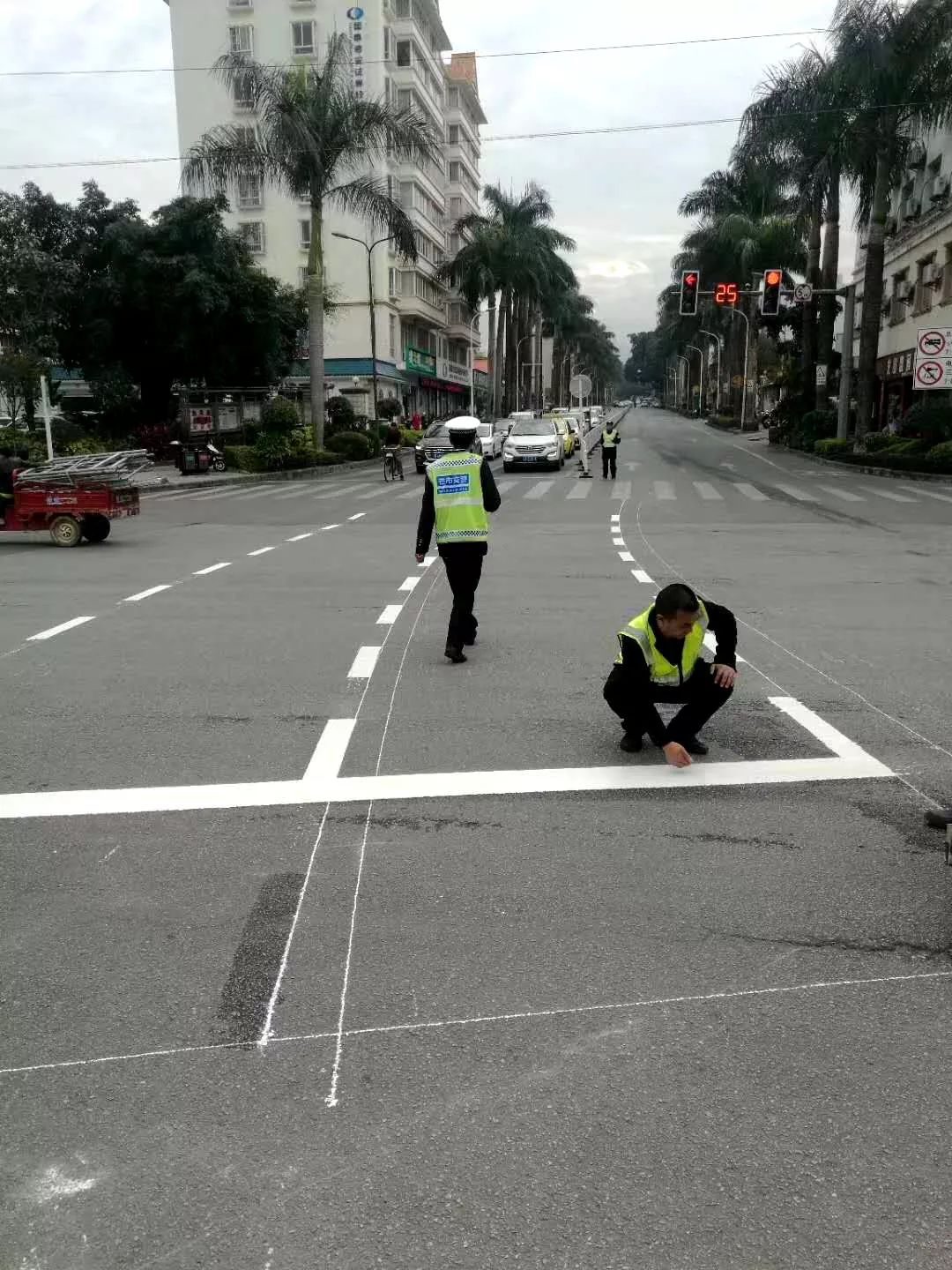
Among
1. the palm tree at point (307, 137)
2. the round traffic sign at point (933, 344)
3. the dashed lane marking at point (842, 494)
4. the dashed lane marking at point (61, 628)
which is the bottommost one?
the dashed lane marking at point (842, 494)

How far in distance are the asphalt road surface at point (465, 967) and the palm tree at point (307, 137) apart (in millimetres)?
29563

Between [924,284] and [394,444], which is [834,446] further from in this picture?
[394,444]

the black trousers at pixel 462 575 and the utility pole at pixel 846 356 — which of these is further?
the utility pole at pixel 846 356

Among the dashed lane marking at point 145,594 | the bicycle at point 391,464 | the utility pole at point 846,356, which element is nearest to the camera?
the dashed lane marking at point 145,594

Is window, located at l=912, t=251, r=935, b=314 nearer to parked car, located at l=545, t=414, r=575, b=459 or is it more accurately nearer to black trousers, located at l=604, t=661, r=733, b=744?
parked car, located at l=545, t=414, r=575, b=459

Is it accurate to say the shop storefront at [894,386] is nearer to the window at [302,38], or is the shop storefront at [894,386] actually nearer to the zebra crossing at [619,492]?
the zebra crossing at [619,492]

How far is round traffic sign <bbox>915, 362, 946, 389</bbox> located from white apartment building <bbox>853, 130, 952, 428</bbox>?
8.15m

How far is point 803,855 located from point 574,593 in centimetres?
695

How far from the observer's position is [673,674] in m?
5.43

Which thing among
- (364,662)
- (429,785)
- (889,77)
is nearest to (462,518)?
(364,662)

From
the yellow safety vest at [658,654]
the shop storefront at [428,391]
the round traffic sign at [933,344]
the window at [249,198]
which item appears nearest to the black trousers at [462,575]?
the yellow safety vest at [658,654]

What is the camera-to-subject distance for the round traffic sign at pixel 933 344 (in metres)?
29.5

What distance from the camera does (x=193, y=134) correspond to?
6169 cm

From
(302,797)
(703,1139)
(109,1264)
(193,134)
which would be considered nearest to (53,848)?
(302,797)
